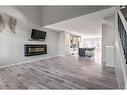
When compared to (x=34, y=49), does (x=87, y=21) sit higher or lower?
higher

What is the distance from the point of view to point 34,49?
521cm

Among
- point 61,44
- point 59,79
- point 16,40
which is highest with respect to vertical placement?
point 16,40

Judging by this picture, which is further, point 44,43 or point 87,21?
point 44,43

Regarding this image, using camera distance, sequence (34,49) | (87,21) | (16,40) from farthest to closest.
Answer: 1. (34,49)
2. (87,21)
3. (16,40)

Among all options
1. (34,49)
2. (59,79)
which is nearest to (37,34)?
(34,49)

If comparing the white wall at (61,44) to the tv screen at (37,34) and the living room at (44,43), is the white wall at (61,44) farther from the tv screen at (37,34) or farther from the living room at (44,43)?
the tv screen at (37,34)

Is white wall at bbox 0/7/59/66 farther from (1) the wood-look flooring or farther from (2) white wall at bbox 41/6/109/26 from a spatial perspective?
(1) the wood-look flooring

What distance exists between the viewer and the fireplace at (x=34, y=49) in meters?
4.71

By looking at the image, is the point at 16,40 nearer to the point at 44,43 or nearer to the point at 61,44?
the point at 44,43

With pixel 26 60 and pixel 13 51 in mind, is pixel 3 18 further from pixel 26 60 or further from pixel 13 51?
pixel 26 60

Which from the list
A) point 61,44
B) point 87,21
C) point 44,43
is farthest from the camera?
point 61,44

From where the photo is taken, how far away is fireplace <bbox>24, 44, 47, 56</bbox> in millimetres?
4711
